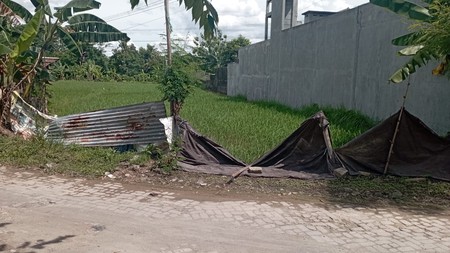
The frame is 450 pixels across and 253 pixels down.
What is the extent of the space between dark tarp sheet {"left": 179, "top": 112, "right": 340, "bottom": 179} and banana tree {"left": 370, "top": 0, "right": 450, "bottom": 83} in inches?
58.9

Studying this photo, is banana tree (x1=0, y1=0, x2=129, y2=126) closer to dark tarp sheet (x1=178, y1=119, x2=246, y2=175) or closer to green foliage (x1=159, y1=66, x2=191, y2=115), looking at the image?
green foliage (x1=159, y1=66, x2=191, y2=115)

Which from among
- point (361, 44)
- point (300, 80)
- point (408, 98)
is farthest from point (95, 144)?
point (300, 80)

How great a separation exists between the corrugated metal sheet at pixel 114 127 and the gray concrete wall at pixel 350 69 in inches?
207

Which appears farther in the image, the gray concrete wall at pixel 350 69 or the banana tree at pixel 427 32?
the gray concrete wall at pixel 350 69

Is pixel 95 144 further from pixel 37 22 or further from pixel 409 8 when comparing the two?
pixel 409 8

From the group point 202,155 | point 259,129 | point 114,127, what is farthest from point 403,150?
point 114,127

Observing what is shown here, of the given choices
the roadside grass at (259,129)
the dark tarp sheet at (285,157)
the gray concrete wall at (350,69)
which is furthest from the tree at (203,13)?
the gray concrete wall at (350,69)

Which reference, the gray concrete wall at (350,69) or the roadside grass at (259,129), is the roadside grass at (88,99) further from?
the gray concrete wall at (350,69)

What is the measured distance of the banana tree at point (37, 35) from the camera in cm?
867

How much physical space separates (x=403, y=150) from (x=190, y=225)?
12.6ft

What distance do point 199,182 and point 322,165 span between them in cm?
195

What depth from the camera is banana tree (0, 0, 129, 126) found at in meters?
8.67

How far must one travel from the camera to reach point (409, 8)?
6.32 m

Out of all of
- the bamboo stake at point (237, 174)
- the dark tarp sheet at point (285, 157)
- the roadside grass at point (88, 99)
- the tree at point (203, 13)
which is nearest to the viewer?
the tree at point (203, 13)
